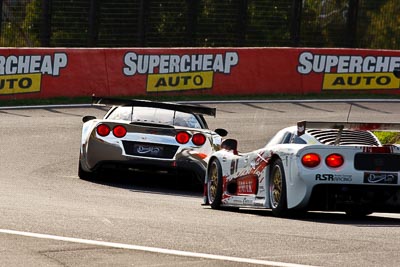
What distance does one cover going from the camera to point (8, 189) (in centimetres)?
1302

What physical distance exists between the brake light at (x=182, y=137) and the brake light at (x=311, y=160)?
4.53 m

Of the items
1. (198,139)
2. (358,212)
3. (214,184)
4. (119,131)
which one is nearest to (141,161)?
(119,131)

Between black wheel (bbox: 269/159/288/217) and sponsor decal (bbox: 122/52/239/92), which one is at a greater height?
sponsor decal (bbox: 122/52/239/92)

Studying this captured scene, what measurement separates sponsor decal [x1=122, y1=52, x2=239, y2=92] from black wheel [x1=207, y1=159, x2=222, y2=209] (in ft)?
46.2

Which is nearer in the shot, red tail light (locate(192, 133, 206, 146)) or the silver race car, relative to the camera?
the silver race car

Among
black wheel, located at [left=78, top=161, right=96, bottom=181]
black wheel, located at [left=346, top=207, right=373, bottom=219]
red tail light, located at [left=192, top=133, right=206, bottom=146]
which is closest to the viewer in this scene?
black wheel, located at [left=346, top=207, right=373, bottom=219]

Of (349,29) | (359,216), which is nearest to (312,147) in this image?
(359,216)

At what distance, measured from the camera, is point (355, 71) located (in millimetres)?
28750

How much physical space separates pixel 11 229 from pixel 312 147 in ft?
9.59

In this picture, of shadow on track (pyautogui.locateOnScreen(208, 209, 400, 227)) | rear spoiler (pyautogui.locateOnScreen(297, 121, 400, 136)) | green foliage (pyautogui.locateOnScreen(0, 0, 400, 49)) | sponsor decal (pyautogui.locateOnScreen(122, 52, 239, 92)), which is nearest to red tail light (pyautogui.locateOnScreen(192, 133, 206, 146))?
shadow on track (pyautogui.locateOnScreen(208, 209, 400, 227))

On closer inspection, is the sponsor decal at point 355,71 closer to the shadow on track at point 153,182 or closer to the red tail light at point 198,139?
the shadow on track at point 153,182

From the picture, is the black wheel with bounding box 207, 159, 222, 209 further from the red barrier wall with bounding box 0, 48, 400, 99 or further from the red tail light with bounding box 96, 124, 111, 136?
the red barrier wall with bounding box 0, 48, 400, 99

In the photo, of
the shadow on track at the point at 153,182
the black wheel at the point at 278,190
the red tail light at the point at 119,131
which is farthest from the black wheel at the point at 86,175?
the black wheel at the point at 278,190

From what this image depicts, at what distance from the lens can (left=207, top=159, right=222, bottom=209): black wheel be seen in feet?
39.4
